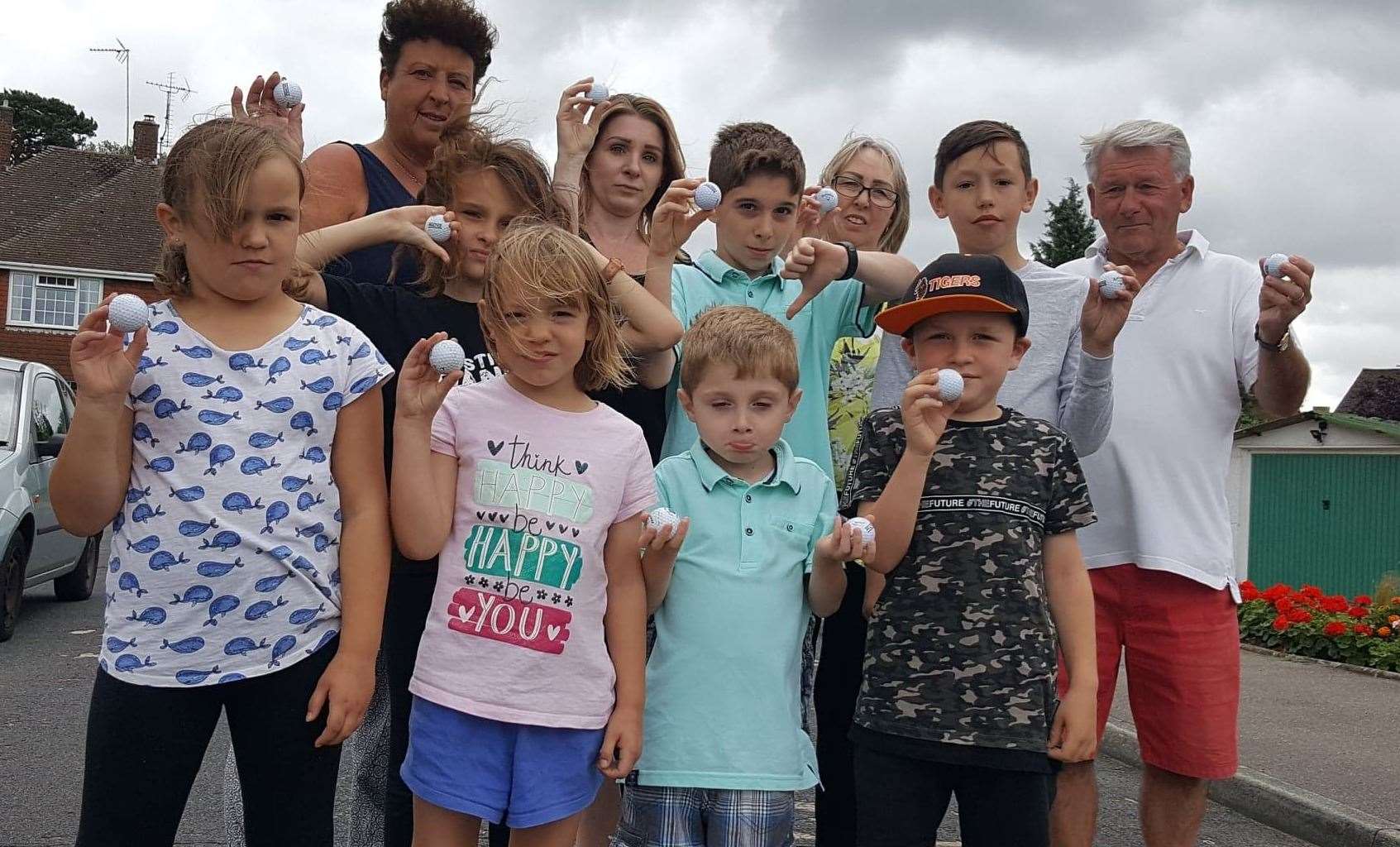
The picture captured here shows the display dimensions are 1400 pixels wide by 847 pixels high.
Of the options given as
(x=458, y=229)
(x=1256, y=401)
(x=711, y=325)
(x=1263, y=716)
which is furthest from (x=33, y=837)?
(x=1263, y=716)

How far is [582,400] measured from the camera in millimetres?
2734

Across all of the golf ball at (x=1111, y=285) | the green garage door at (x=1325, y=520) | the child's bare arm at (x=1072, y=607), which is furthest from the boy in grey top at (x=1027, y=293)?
the green garage door at (x=1325, y=520)

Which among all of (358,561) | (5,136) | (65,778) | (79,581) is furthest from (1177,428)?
(5,136)

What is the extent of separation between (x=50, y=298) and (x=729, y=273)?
116 ft

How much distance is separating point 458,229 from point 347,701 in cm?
116

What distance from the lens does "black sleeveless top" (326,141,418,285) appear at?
310 centimetres

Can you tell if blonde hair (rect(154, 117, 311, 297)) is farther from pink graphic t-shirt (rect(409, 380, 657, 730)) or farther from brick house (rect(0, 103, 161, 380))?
brick house (rect(0, 103, 161, 380))

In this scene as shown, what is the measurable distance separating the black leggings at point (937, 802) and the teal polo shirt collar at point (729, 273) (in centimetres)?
135

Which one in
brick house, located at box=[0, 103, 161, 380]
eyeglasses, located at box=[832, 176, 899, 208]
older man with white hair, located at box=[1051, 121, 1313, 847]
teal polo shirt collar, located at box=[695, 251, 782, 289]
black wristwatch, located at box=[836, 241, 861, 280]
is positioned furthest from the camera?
brick house, located at box=[0, 103, 161, 380]

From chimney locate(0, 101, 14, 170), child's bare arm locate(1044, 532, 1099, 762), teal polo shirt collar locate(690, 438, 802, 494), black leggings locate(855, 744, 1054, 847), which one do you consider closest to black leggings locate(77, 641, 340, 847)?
teal polo shirt collar locate(690, 438, 802, 494)

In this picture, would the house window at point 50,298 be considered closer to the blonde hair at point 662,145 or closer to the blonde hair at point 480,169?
the blonde hair at point 662,145

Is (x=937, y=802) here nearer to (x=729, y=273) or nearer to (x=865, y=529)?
(x=865, y=529)

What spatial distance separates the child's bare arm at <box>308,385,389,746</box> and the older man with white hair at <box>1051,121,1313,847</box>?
86.6 inches

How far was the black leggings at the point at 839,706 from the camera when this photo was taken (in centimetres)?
318
